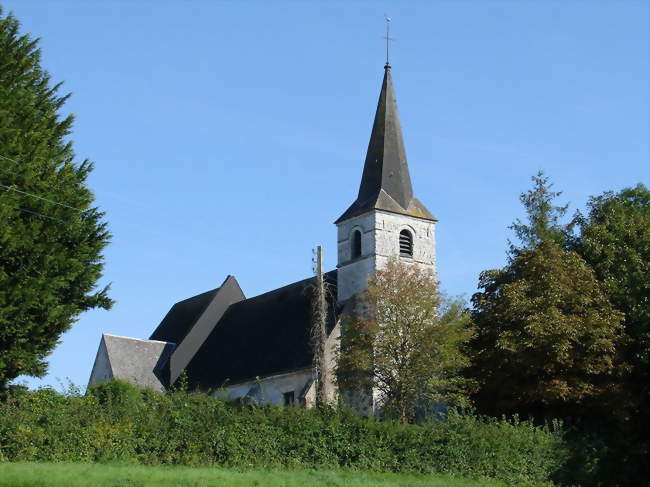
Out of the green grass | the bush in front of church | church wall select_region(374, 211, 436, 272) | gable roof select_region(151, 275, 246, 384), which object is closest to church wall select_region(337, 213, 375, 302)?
church wall select_region(374, 211, 436, 272)

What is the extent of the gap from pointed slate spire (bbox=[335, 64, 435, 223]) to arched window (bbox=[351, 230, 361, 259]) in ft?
2.92

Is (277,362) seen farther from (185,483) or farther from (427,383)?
(185,483)

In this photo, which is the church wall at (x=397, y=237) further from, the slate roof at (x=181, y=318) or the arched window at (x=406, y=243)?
the slate roof at (x=181, y=318)

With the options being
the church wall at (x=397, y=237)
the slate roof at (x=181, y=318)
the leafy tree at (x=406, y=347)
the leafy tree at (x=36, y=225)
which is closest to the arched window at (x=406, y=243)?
the church wall at (x=397, y=237)

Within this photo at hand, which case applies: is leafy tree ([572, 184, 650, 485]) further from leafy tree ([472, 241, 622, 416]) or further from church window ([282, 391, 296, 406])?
church window ([282, 391, 296, 406])

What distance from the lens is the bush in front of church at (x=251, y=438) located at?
69.1ft

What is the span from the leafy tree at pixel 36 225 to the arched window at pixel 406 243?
65.3ft

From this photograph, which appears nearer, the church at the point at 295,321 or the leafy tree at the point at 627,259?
the leafy tree at the point at 627,259

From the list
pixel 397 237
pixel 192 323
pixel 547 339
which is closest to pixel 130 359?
pixel 192 323

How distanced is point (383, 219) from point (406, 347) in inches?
346

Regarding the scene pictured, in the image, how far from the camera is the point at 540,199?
4766 centimetres

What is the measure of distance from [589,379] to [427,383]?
19.9ft

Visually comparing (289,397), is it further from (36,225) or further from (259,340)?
(36,225)

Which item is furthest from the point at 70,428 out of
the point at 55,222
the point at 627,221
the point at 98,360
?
the point at 98,360
